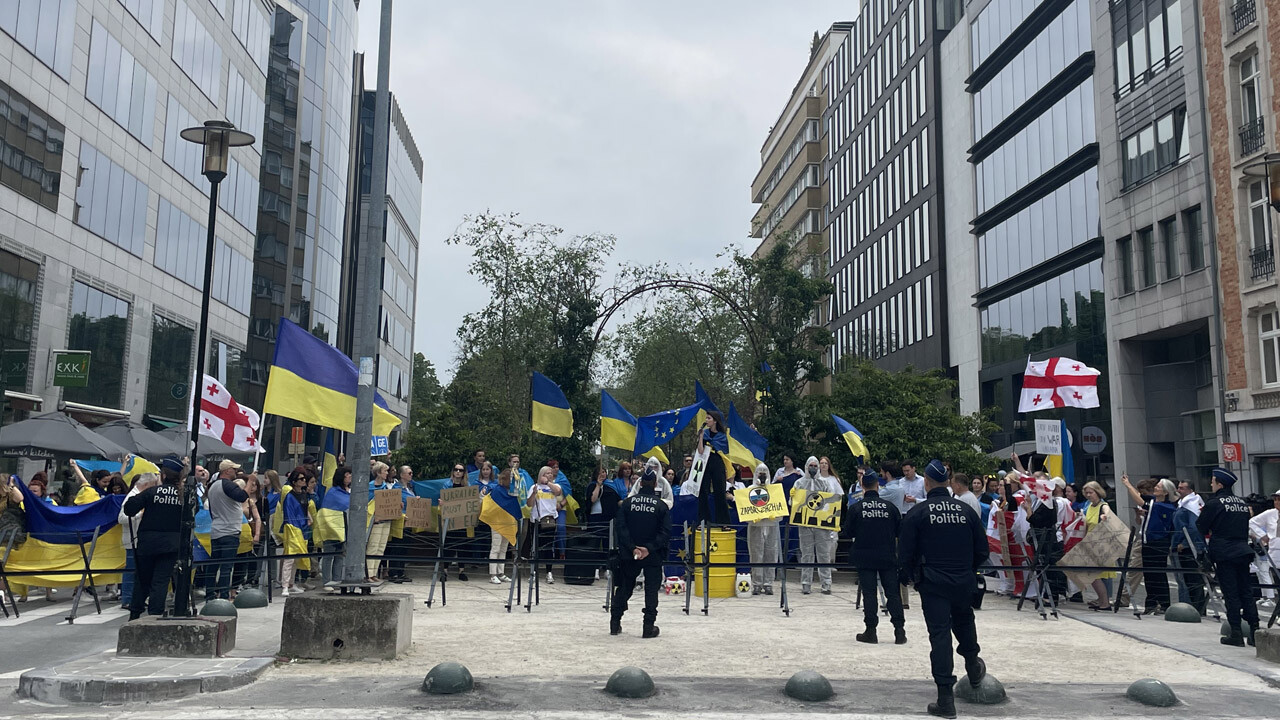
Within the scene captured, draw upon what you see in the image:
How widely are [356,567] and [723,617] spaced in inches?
222

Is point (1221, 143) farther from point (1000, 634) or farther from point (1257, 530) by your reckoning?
point (1000, 634)

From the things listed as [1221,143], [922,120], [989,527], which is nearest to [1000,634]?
[989,527]

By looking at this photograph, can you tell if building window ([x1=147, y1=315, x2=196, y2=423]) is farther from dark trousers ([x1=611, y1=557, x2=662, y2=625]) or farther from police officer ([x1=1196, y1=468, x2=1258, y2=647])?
police officer ([x1=1196, y1=468, x2=1258, y2=647])

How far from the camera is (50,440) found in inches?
734

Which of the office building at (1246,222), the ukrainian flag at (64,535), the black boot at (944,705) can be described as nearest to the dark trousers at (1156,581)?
the black boot at (944,705)

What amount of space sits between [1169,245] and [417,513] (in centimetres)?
2640

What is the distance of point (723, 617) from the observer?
45.6 feet

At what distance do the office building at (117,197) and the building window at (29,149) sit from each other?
0.05 m

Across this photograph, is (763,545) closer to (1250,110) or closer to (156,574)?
(156,574)

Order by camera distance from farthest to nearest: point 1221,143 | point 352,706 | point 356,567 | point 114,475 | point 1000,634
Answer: point 1221,143 < point 114,475 < point 1000,634 < point 356,567 < point 352,706

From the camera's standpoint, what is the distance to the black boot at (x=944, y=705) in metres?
7.87

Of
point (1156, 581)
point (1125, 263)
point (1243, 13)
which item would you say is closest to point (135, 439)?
point (1156, 581)

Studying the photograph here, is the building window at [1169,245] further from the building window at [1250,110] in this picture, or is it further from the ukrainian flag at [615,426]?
the ukrainian flag at [615,426]

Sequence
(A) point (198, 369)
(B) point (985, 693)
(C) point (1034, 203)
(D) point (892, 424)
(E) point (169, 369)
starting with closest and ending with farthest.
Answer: (B) point (985, 693), (A) point (198, 369), (D) point (892, 424), (E) point (169, 369), (C) point (1034, 203)
